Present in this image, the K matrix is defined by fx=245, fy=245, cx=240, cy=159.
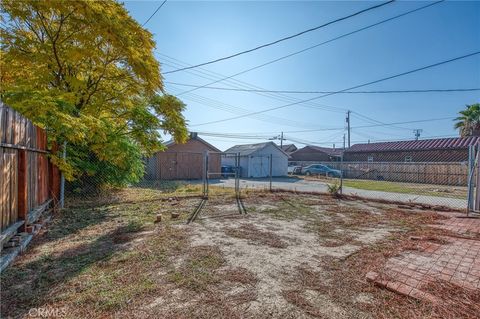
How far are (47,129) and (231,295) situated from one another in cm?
606

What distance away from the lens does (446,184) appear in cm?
1883

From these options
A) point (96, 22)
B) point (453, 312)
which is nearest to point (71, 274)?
point (453, 312)

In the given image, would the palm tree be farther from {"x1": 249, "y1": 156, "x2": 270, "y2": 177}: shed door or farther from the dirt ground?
the dirt ground

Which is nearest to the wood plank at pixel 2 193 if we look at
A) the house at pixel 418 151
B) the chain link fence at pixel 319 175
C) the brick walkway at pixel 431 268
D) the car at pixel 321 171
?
the brick walkway at pixel 431 268

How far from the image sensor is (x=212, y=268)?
3414 mm

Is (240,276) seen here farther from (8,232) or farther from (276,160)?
(276,160)

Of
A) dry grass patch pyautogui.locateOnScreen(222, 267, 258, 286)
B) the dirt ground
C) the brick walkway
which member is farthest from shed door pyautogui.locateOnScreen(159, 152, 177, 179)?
the brick walkway

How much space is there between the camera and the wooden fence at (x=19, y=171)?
3459 mm

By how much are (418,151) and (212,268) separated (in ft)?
89.2

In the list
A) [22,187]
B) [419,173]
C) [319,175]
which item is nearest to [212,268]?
[22,187]

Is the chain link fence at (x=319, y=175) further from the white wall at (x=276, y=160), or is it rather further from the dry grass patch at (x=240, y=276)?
the dry grass patch at (x=240, y=276)

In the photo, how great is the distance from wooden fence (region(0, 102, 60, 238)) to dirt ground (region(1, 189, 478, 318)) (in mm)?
553

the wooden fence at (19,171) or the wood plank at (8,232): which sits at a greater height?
the wooden fence at (19,171)

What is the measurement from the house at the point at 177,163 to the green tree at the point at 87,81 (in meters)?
9.64
